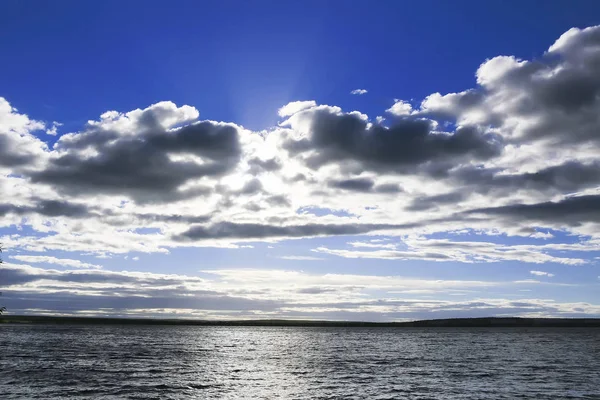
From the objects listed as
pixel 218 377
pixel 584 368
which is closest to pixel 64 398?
pixel 218 377

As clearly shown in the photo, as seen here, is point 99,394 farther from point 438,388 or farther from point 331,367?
point 331,367

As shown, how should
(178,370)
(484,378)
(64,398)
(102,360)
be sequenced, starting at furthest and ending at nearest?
1. (102,360)
2. (178,370)
3. (484,378)
4. (64,398)

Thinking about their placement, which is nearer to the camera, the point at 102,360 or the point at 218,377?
the point at 218,377

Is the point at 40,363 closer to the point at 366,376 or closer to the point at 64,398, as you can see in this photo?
the point at 64,398

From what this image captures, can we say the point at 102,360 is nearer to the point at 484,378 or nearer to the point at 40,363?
the point at 40,363

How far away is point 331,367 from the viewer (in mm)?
88375

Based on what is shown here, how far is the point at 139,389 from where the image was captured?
58531 mm

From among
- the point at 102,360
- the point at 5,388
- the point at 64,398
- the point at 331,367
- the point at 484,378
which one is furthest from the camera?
the point at 102,360

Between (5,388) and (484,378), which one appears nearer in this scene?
(5,388)

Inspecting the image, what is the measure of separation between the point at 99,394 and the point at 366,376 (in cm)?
3530

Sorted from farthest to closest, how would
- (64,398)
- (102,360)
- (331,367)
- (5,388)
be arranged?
1. (102,360)
2. (331,367)
3. (5,388)
4. (64,398)

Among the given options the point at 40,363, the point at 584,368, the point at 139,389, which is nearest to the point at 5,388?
the point at 139,389

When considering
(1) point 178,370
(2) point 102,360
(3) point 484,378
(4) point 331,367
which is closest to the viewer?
(3) point 484,378

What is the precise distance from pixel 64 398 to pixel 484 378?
166 ft
